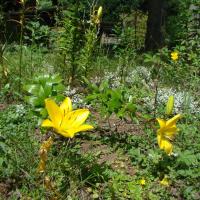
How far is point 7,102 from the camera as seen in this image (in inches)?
174

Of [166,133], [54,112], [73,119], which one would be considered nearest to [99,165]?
[166,133]

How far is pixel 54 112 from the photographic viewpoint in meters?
2.49

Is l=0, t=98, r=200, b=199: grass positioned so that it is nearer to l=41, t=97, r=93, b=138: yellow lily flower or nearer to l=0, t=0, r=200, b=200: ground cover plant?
l=0, t=0, r=200, b=200: ground cover plant

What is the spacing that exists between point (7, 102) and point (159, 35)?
678 cm

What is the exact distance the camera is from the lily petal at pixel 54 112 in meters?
2.47

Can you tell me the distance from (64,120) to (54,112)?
0.26ft

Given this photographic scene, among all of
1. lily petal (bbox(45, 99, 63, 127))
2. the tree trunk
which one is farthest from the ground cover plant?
the tree trunk

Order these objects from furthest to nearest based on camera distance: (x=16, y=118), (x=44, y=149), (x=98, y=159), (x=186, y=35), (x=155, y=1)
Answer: (x=155, y=1), (x=186, y=35), (x=16, y=118), (x=98, y=159), (x=44, y=149)

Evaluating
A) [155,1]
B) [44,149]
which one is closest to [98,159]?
[44,149]

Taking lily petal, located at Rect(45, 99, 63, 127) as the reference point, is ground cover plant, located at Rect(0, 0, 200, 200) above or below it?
below

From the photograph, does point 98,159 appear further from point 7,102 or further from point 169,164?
point 7,102

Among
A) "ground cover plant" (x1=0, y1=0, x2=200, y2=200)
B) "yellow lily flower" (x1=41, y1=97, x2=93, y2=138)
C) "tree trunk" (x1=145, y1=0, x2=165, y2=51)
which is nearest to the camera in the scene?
"yellow lily flower" (x1=41, y1=97, x2=93, y2=138)

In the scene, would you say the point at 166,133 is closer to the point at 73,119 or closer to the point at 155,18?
the point at 73,119

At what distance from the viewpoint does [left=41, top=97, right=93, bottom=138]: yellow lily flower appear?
244cm
